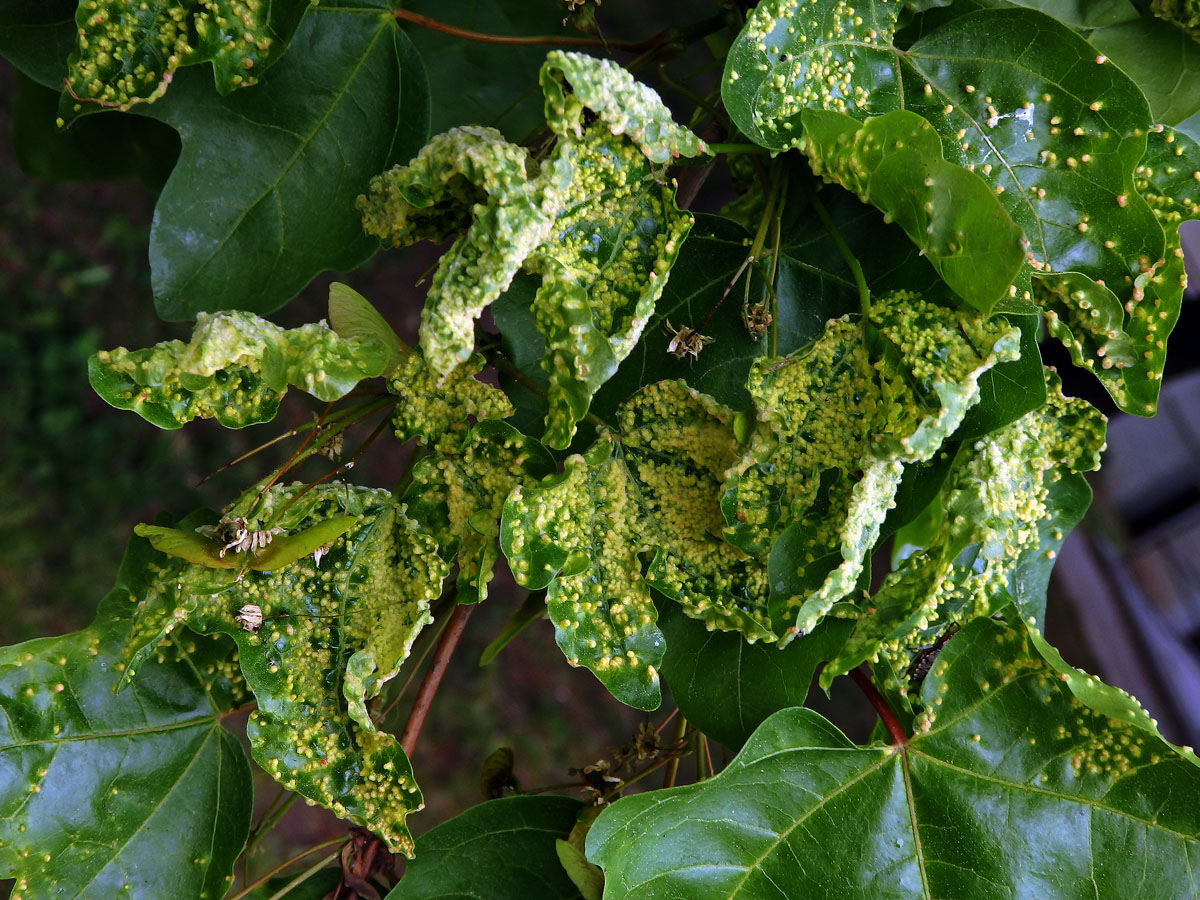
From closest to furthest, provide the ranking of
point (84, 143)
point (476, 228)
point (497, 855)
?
point (476, 228)
point (497, 855)
point (84, 143)

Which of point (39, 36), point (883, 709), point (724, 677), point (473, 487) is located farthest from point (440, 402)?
point (39, 36)

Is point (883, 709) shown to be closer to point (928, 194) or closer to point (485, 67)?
point (928, 194)

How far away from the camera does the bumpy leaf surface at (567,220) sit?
0.51 meters

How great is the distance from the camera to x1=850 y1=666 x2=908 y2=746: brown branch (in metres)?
0.67

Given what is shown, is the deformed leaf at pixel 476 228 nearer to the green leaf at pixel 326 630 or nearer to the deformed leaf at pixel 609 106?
the deformed leaf at pixel 609 106

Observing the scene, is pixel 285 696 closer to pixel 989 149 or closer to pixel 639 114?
pixel 639 114

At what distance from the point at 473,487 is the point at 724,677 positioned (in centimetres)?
21

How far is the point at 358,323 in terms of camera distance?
1.98 ft

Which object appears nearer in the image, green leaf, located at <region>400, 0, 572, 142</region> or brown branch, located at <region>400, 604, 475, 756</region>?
brown branch, located at <region>400, 604, 475, 756</region>

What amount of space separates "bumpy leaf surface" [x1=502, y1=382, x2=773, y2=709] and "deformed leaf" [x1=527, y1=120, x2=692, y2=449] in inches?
2.3

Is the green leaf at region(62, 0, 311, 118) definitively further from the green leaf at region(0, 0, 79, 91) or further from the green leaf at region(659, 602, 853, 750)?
the green leaf at region(659, 602, 853, 750)

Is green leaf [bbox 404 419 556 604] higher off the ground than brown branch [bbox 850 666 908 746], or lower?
higher

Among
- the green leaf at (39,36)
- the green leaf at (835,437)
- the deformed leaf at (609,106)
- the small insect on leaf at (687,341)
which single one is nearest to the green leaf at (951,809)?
the green leaf at (835,437)

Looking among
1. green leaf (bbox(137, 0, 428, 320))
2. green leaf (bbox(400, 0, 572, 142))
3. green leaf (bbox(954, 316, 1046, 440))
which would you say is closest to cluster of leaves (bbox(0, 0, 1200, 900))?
green leaf (bbox(954, 316, 1046, 440))
